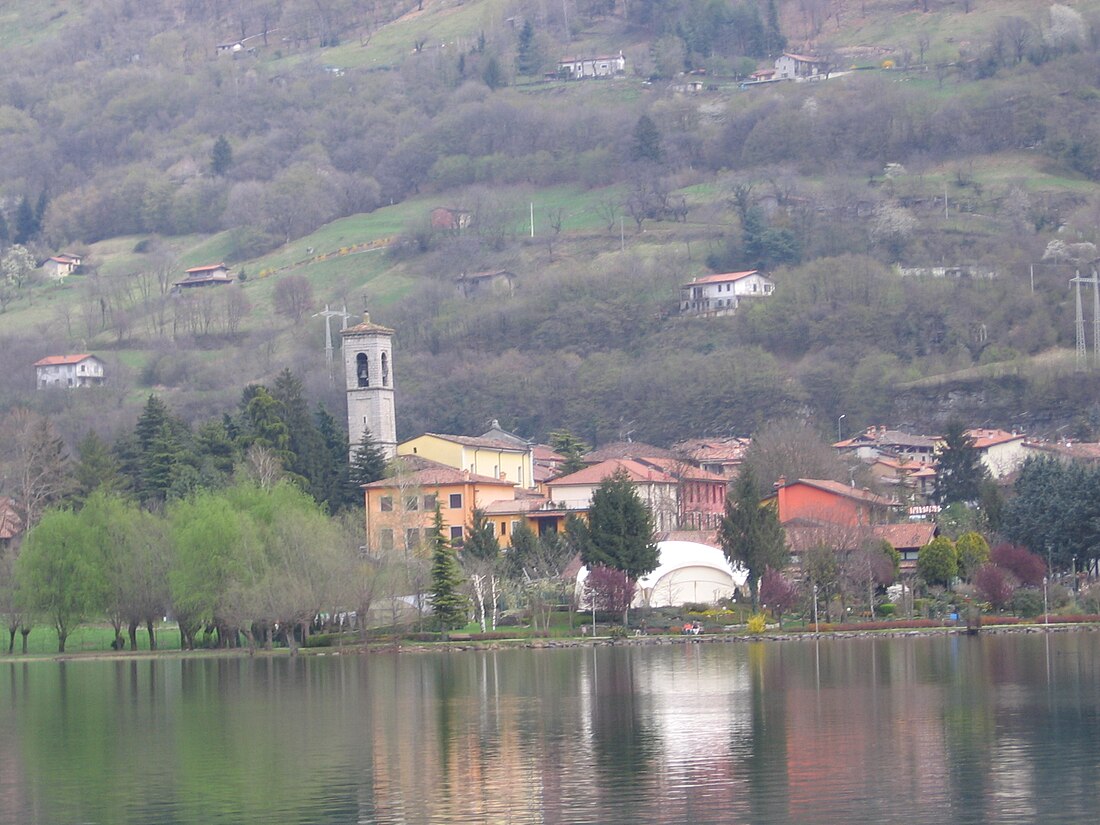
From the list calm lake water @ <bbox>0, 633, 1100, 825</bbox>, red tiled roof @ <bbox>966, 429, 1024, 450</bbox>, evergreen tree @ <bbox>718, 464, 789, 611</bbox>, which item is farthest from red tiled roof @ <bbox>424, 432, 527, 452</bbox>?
calm lake water @ <bbox>0, 633, 1100, 825</bbox>

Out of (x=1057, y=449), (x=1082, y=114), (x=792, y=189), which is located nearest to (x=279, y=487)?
(x=1057, y=449)

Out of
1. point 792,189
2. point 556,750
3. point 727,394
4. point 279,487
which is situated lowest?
point 556,750

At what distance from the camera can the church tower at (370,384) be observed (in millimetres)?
98312

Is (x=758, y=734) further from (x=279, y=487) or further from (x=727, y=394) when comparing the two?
(x=727, y=394)

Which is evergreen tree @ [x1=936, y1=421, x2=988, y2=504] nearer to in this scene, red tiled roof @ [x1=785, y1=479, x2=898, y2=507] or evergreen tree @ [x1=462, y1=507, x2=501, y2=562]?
red tiled roof @ [x1=785, y1=479, x2=898, y2=507]

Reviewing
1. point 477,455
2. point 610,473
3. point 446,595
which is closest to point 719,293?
point 477,455

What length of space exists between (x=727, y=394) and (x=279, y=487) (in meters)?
70.1

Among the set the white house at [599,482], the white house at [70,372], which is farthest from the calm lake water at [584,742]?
the white house at [70,372]

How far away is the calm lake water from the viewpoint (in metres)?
29.0

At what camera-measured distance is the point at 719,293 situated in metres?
158

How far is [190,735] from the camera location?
40.1 m

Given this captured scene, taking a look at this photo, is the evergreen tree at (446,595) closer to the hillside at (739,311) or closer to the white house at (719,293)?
the hillside at (739,311)

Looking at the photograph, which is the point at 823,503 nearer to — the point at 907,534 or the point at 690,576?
the point at 907,534

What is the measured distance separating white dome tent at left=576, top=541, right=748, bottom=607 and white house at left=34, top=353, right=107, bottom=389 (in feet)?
303
